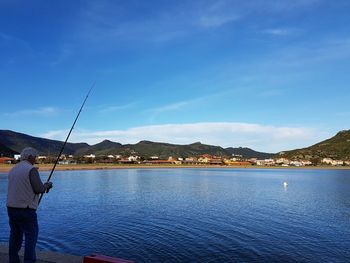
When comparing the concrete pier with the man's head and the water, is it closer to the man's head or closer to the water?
the man's head

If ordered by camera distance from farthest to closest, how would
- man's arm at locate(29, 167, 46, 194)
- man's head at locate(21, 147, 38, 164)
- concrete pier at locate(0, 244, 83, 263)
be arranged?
concrete pier at locate(0, 244, 83, 263)
man's head at locate(21, 147, 38, 164)
man's arm at locate(29, 167, 46, 194)

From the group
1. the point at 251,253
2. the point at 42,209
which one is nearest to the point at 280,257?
the point at 251,253

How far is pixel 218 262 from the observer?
50.4ft

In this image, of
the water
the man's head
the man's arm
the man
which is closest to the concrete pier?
the man

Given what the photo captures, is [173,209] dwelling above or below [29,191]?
below

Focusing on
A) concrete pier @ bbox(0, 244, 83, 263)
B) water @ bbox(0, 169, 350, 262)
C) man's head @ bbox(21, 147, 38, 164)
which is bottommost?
water @ bbox(0, 169, 350, 262)

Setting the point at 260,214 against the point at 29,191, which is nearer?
the point at 29,191

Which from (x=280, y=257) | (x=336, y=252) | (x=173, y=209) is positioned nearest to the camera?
(x=280, y=257)

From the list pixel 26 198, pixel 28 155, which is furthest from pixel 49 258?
pixel 28 155

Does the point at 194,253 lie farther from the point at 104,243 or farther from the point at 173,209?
the point at 173,209

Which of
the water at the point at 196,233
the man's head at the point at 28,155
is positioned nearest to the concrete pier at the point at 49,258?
the man's head at the point at 28,155

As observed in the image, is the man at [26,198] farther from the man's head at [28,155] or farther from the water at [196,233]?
the water at [196,233]

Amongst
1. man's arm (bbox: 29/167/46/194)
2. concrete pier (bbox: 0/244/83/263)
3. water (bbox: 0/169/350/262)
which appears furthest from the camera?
water (bbox: 0/169/350/262)

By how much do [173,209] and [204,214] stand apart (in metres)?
3.60
